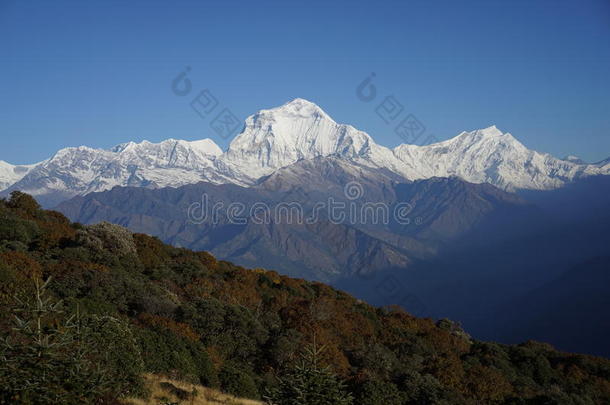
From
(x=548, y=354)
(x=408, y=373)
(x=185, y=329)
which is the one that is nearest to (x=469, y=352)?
(x=548, y=354)

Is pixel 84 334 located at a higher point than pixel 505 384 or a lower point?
higher

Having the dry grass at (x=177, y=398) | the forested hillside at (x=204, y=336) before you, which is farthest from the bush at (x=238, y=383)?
the dry grass at (x=177, y=398)

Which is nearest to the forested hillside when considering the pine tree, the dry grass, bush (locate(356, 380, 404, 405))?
bush (locate(356, 380, 404, 405))

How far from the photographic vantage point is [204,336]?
100.0ft

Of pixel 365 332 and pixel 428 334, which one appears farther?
pixel 428 334

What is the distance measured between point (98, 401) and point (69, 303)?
1409 cm

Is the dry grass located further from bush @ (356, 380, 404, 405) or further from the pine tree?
the pine tree

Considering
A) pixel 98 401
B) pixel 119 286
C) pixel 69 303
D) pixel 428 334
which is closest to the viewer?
pixel 98 401

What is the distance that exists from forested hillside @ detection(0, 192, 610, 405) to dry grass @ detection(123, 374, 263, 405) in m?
0.75

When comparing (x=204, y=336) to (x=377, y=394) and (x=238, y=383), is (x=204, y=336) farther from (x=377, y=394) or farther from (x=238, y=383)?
(x=377, y=394)

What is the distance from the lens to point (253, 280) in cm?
5069

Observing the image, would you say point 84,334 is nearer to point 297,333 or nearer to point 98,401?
point 98,401

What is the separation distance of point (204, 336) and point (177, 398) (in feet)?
39.0

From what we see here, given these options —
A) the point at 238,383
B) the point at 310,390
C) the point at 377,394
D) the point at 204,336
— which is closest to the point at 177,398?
the point at 238,383
